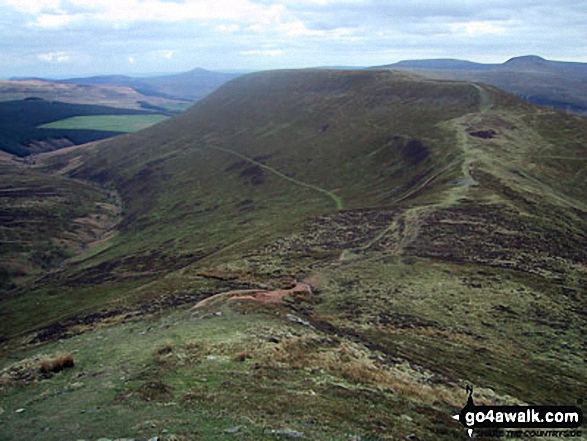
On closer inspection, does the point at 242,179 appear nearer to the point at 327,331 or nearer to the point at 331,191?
the point at 331,191

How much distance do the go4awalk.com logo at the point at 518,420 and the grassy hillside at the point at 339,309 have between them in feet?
3.73

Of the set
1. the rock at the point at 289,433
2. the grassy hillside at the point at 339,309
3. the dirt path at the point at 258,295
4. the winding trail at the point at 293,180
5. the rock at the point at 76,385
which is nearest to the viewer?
the rock at the point at 289,433

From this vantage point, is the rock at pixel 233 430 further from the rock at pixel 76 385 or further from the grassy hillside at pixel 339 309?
the rock at pixel 76 385

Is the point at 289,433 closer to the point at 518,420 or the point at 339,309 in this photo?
the point at 518,420

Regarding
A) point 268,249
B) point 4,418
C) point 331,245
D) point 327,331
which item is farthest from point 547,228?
point 4,418

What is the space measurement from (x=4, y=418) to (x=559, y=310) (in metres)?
44.9

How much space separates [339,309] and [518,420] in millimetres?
22426

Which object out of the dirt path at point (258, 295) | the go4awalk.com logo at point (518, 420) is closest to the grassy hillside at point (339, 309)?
the dirt path at point (258, 295)

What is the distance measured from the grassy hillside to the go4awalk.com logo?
1136 mm

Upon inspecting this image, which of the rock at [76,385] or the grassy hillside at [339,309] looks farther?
the rock at [76,385]

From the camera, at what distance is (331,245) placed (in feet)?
219

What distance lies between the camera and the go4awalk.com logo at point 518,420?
21266 mm

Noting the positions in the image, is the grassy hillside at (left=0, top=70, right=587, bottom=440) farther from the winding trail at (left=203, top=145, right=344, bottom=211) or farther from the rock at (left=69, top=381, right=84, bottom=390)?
the winding trail at (left=203, top=145, right=344, bottom=211)

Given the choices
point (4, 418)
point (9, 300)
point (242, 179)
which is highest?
point (4, 418)
